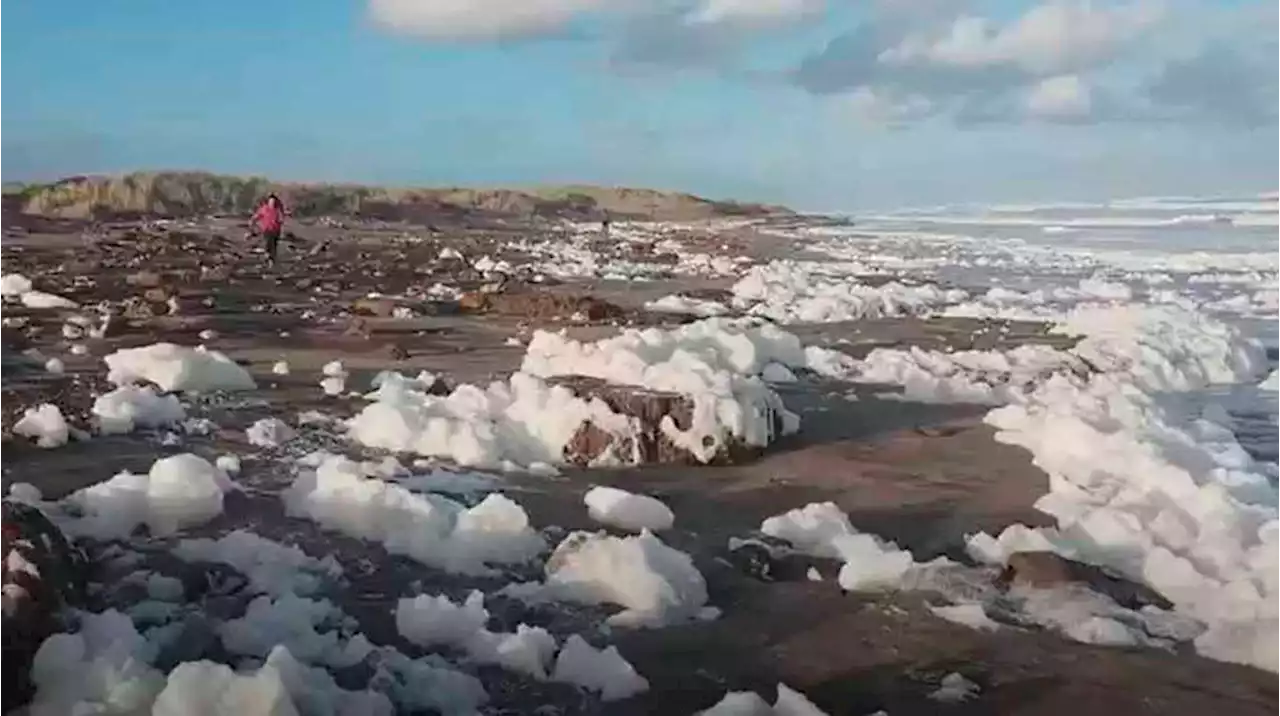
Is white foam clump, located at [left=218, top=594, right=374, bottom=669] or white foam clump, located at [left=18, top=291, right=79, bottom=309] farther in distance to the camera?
white foam clump, located at [left=18, top=291, right=79, bottom=309]

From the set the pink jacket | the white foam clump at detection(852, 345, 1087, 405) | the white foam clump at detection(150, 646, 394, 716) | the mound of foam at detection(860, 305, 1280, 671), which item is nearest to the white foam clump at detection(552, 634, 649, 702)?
the white foam clump at detection(150, 646, 394, 716)

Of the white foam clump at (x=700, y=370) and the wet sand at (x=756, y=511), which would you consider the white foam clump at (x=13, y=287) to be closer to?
the wet sand at (x=756, y=511)

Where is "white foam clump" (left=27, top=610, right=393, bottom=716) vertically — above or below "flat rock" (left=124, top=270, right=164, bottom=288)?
above

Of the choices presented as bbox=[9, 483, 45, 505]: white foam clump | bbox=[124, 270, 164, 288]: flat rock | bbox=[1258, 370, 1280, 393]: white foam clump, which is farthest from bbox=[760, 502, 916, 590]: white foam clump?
bbox=[124, 270, 164, 288]: flat rock

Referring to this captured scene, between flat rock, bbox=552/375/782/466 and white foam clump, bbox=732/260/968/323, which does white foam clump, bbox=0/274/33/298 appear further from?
flat rock, bbox=552/375/782/466

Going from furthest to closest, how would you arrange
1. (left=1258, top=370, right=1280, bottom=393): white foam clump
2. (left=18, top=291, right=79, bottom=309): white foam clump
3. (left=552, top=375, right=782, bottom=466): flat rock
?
(left=18, top=291, right=79, bottom=309): white foam clump
(left=1258, top=370, right=1280, bottom=393): white foam clump
(left=552, top=375, right=782, bottom=466): flat rock

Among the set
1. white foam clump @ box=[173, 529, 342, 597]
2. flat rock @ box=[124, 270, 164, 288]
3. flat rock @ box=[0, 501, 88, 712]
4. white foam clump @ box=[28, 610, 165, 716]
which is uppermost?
flat rock @ box=[0, 501, 88, 712]

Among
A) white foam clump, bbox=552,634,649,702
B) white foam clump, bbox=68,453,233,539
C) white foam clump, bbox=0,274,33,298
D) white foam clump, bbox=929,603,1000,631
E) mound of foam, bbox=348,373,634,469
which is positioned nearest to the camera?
white foam clump, bbox=552,634,649,702

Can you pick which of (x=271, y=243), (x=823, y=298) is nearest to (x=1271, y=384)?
(x=823, y=298)
